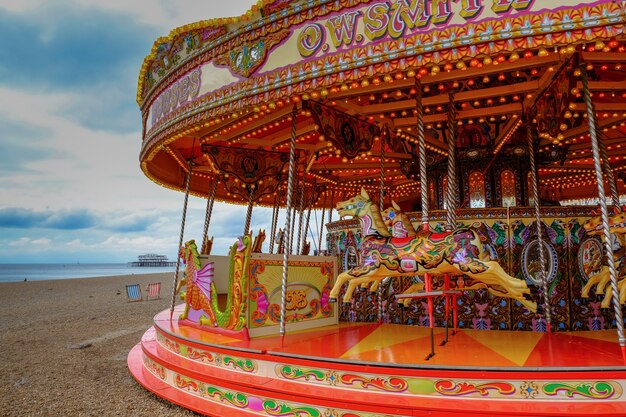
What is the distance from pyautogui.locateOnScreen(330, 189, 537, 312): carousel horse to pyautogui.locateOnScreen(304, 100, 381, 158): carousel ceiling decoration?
1.33 meters

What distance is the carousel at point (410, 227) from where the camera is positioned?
356cm

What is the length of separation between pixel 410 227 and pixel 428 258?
2.84 ft

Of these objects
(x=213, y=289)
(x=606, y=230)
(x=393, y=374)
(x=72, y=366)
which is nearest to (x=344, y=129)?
(x=213, y=289)

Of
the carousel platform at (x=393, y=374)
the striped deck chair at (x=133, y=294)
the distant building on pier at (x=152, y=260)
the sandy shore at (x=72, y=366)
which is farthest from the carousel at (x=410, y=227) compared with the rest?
the distant building on pier at (x=152, y=260)

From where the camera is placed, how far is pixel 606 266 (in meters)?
5.22

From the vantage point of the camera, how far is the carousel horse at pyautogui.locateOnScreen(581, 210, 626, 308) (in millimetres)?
4621

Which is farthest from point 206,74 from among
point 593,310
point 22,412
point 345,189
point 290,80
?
point 345,189

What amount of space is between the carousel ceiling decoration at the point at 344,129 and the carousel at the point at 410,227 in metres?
0.03

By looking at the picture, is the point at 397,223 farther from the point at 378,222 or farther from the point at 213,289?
the point at 213,289

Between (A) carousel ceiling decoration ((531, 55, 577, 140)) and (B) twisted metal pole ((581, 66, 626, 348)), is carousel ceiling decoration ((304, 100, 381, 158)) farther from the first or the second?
(B) twisted metal pole ((581, 66, 626, 348))

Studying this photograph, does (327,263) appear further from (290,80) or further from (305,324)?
(290,80)

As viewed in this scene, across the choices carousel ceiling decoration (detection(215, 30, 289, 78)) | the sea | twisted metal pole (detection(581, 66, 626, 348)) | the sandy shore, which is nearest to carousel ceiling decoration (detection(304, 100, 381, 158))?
carousel ceiling decoration (detection(215, 30, 289, 78))

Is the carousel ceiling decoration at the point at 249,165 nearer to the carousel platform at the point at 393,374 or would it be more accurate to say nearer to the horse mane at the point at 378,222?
the carousel platform at the point at 393,374

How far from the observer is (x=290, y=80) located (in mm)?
4570
